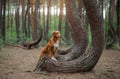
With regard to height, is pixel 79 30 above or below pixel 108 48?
above

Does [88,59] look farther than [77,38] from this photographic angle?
No

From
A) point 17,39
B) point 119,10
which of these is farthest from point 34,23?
point 119,10

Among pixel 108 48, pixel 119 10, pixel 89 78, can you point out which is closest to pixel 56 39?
pixel 89 78

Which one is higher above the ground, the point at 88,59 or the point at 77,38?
the point at 77,38

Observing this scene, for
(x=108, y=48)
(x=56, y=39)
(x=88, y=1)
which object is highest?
(x=88, y=1)

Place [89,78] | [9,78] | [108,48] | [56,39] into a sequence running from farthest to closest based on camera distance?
[108,48], [56,39], [89,78], [9,78]

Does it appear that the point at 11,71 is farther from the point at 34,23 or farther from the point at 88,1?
the point at 34,23

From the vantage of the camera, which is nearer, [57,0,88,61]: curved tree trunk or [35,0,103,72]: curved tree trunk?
[35,0,103,72]: curved tree trunk

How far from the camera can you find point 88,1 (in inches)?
316

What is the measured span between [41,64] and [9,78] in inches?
54.1

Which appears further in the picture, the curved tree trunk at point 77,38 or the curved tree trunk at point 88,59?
the curved tree trunk at point 77,38

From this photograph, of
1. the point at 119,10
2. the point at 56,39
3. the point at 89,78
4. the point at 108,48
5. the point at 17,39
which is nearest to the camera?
the point at 89,78

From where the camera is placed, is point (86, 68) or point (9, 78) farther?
point (86, 68)

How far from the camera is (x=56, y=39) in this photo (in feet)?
29.2
